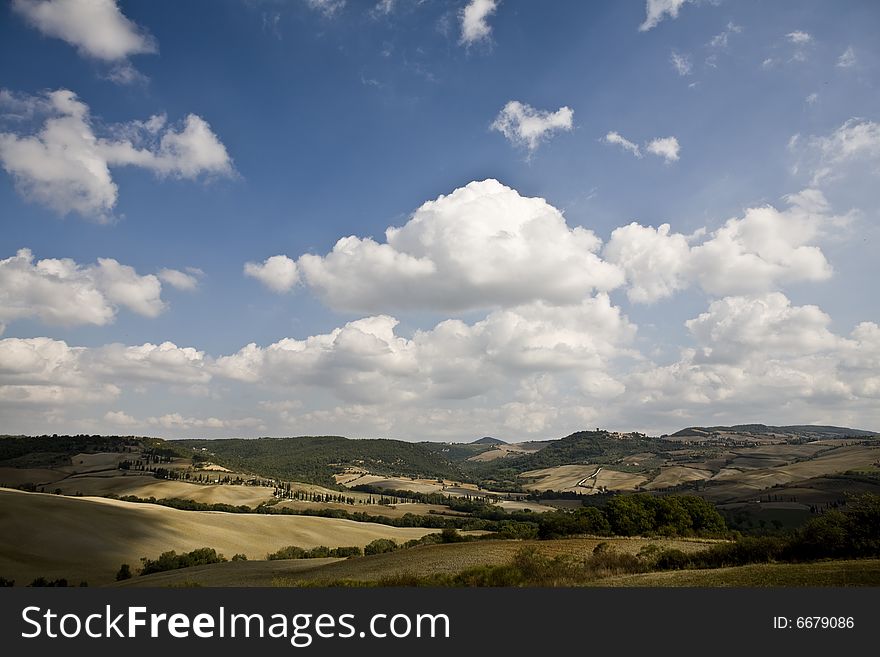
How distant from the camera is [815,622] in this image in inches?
762

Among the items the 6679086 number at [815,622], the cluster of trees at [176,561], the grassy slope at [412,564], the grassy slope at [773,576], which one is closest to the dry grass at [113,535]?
the cluster of trees at [176,561]

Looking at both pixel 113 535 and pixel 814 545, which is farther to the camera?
pixel 113 535

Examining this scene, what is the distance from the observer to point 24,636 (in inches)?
770

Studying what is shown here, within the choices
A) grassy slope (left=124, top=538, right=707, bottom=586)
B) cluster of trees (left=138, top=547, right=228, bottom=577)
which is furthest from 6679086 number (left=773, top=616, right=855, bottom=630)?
cluster of trees (left=138, top=547, right=228, bottom=577)

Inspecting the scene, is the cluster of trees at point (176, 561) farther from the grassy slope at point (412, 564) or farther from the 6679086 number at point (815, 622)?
the 6679086 number at point (815, 622)

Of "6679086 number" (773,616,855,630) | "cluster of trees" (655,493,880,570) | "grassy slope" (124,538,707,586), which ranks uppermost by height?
"6679086 number" (773,616,855,630)

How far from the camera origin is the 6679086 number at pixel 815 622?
62.2ft

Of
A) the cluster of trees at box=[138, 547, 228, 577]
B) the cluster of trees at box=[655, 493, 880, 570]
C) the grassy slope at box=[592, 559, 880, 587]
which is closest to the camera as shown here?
the grassy slope at box=[592, 559, 880, 587]

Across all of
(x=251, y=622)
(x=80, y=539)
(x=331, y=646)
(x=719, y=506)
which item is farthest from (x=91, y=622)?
(x=719, y=506)

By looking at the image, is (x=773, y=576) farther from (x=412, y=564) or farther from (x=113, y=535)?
(x=113, y=535)

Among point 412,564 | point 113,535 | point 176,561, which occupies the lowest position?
point 176,561

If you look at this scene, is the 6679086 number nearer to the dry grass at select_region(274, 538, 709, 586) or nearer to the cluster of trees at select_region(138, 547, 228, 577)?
the dry grass at select_region(274, 538, 709, 586)

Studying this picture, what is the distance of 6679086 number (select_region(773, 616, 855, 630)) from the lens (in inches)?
746

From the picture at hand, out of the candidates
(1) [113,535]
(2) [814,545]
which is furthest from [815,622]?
(1) [113,535]
